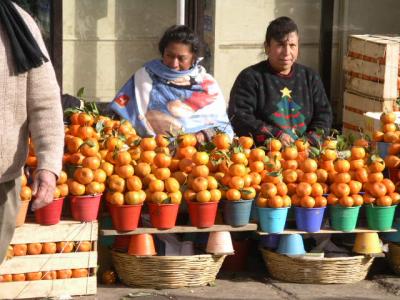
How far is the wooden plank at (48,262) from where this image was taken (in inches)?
237

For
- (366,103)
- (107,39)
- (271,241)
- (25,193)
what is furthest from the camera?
(107,39)

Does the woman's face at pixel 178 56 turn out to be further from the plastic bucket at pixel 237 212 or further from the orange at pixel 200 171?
the plastic bucket at pixel 237 212

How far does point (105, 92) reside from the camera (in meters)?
9.23

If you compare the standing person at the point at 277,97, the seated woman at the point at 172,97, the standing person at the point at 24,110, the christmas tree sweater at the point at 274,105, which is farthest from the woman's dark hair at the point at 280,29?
the standing person at the point at 24,110

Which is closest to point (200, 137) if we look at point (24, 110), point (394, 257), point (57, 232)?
point (57, 232)

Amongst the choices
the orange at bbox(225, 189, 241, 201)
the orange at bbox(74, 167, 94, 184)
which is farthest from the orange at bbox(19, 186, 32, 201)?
the orange at bbox(225, 189, 241, 201)

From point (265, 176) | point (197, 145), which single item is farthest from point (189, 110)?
point (265, 176)

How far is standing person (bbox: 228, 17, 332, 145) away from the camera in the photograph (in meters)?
7.07

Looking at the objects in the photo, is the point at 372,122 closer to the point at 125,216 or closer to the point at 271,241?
the point at 271,241

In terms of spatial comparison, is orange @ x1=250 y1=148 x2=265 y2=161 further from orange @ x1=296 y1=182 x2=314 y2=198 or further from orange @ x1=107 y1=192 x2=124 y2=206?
orange @ x1=107 y1=192 x2=124 y2=206

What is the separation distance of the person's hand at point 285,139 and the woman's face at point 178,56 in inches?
29.5

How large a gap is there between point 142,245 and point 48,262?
0.56 meters

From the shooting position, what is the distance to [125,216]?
242 inches

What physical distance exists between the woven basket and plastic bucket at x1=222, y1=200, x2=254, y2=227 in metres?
1.06
